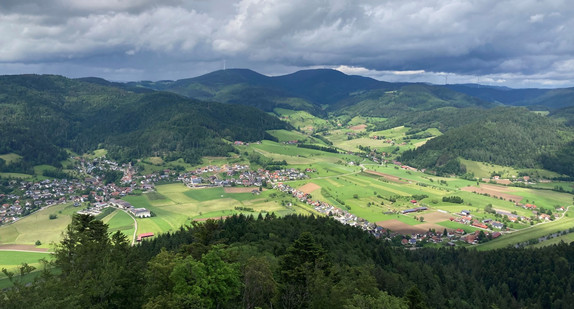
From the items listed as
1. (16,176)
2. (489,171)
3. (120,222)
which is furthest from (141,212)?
(489,171)

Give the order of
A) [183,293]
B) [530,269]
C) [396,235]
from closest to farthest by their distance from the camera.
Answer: [183,293] < [530,269] < [396,235]

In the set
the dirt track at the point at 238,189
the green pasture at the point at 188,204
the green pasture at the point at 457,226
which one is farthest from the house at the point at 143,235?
the green pasture at the point at 457,226

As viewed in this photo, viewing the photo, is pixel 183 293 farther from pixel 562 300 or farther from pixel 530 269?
pixel 530 269

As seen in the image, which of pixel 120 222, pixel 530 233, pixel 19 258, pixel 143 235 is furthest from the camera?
pixel 120 222

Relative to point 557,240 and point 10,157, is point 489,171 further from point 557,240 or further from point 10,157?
point 10,157

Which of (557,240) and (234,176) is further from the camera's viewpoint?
(234,176)

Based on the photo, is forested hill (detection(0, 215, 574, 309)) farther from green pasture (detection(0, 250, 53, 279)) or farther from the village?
green pasture (detection(0, 250, 53, 279))

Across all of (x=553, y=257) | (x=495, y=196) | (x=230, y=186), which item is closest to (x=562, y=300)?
(x=553, y=257)
